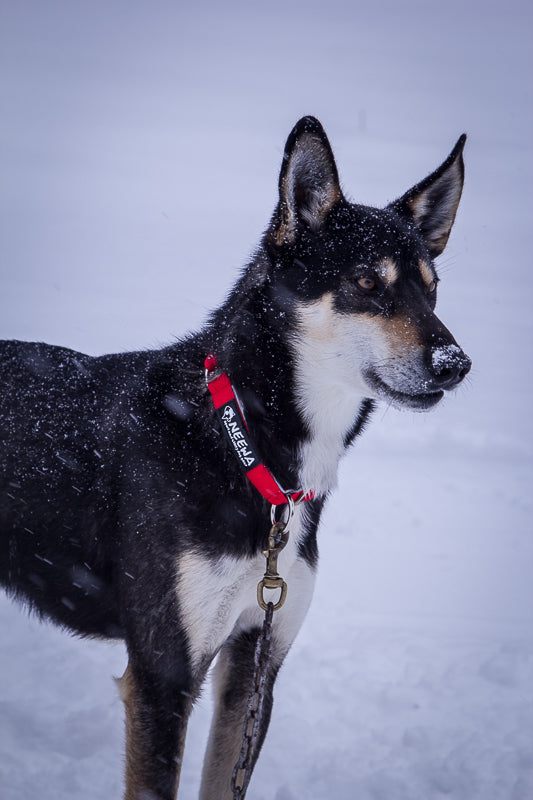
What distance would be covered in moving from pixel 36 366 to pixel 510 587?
3.31 meters

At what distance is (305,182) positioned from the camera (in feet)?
7.13

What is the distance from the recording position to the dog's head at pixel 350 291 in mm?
2035

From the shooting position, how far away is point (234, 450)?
2.06m

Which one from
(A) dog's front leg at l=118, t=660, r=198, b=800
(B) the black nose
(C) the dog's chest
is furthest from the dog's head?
(A) dog's front leg at l=118, t=660, r=198, b=800

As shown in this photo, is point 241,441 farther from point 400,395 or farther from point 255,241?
point 255,241

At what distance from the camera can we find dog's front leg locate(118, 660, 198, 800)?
1.97 meters

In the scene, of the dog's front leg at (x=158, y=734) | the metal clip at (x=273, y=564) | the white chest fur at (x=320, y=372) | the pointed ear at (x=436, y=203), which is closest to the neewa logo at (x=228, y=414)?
the white chest fur at (x=320, y=372)

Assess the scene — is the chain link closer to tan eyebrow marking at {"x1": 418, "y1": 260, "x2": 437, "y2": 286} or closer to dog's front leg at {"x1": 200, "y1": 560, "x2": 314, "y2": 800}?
dog's front leg at {"x1": 200, "y1": 560, "x2": 314, "y2": 800}

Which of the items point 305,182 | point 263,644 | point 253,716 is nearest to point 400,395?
point 305,182

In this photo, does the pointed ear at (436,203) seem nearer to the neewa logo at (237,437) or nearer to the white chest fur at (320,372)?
the white chest fur at (320,372)

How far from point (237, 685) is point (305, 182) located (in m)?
1.69

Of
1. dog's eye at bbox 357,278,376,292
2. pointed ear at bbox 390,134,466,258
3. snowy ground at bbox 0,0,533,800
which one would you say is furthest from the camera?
snowy ground at bbox 0,0,533,800

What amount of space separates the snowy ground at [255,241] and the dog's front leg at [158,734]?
0.18 m

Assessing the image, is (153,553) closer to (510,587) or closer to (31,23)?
(510,587)
